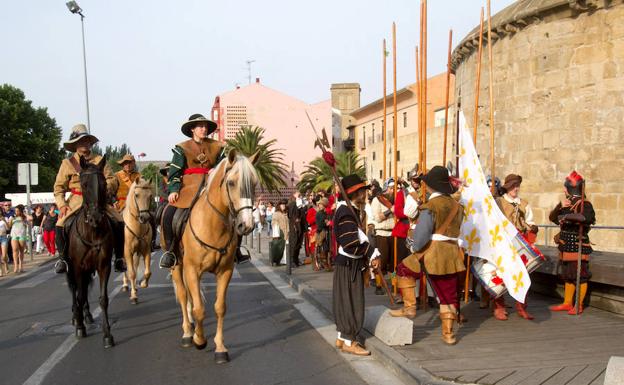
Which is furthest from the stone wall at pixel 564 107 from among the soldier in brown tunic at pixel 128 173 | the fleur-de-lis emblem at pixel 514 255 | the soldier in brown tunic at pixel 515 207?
the soldier in brown tunic at pixel 128 173

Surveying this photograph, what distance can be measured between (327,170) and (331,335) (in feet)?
192

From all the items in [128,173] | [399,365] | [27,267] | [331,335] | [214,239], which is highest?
[128,173]

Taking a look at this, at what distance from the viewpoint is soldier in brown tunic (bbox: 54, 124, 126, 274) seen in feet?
28.5

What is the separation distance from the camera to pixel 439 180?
737 centimetres

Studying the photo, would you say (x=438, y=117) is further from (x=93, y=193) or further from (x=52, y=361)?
(x=52, y=361)

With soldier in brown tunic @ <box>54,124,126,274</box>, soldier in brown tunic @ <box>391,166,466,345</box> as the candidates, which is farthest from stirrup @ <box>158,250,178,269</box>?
soldier in brown tunic @ <box>391,166,466,345</box>

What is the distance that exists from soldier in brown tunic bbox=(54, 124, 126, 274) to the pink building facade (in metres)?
65.8

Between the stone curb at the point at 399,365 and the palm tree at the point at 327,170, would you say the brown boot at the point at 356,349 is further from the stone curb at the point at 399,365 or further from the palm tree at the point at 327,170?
the palm tree at the point at 327,170

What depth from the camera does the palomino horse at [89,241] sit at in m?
7.96

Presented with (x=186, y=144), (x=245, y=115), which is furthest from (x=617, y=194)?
(x=245, y=115)

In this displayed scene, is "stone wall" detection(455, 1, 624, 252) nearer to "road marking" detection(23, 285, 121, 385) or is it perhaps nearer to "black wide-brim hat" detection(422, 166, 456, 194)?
"black wide-brim hat" detection(422, 166, 456, 194)

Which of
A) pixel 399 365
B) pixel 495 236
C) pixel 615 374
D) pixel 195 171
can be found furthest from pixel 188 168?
pixel 615 374

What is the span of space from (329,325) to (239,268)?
922cm

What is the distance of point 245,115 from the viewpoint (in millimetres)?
77625
